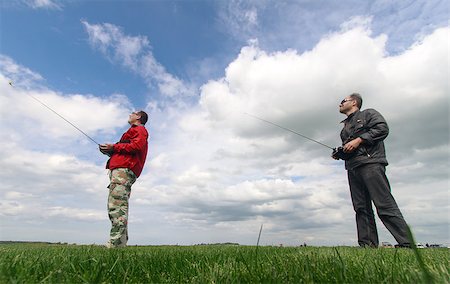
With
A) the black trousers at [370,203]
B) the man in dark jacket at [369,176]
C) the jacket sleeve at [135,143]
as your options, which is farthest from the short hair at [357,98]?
the jacket sleeve at [135,143]

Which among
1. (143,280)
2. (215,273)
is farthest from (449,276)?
(143,280)

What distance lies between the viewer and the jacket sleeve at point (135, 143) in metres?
7.02

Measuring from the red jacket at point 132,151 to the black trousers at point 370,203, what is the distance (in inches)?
165

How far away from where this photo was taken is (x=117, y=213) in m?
6.74

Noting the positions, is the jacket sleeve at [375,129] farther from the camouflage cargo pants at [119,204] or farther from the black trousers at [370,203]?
the camouflage cargo pants at [119,204]

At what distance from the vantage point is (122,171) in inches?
276

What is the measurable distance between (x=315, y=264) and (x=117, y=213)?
5.24 metres

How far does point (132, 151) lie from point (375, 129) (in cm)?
464

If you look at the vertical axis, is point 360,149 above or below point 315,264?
above

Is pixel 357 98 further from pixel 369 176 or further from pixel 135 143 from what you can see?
pixel 135 143

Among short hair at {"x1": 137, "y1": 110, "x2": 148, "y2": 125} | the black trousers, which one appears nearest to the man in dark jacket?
the black trousers

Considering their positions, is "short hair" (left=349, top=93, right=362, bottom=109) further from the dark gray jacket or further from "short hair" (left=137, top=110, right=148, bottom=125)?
"short hair" (left=137, top=110, right=148, bottom=125)

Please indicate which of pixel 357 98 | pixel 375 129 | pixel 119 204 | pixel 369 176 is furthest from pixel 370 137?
pixel 119 204

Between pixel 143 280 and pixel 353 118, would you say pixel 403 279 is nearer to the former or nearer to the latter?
pixel 143 280
